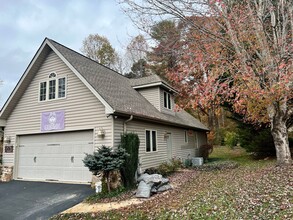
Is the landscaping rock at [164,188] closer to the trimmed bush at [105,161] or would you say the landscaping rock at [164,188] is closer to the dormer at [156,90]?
the trimmed bush at [105,161]

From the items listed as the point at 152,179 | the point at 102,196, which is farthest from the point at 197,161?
the point at 102,196

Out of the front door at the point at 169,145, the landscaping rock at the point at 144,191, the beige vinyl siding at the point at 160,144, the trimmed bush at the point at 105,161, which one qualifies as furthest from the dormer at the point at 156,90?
the landscaping rock at the point at 144,191

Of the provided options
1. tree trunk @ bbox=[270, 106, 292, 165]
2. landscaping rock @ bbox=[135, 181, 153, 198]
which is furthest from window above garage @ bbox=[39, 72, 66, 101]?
tree trunk @ bbox=[270, 106, 292, 165]

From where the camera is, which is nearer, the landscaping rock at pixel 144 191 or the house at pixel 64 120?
the landscaping rock at pixel 144 191

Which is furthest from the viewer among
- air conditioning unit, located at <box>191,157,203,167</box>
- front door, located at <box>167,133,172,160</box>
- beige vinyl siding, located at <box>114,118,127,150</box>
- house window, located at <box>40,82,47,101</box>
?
air conditioning unit, located at <box>191,157,203,167</box>

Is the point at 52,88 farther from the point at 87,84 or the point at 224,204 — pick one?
the point at 224,204

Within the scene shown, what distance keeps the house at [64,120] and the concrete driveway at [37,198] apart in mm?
773

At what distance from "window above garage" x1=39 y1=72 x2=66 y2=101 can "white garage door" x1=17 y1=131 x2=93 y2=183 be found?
5.83ft

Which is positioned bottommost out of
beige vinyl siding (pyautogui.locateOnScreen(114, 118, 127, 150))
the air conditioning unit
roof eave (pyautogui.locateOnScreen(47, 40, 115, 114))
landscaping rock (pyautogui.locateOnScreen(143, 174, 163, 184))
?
the air conditioning unit

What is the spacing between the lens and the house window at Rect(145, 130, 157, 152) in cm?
1046

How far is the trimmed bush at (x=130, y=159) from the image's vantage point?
799cm

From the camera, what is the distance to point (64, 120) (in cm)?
958

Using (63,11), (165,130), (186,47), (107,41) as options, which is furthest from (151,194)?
(107,41)

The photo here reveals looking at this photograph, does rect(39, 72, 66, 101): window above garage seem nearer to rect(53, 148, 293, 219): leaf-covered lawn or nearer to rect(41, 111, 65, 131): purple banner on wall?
rect(41, 111, 65, 131): purple banner on wall
